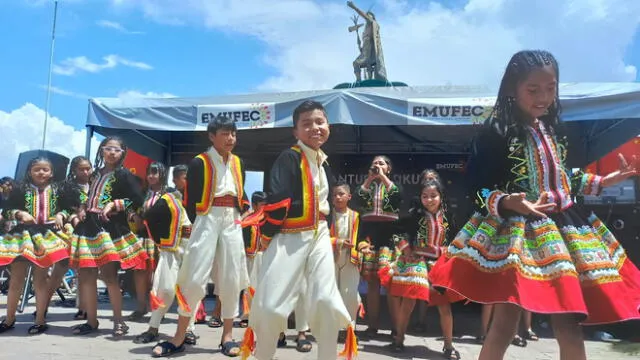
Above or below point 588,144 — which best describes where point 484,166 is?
below

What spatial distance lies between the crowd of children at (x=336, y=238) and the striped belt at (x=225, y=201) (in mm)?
31

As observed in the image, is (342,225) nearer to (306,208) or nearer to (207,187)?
(207,187)

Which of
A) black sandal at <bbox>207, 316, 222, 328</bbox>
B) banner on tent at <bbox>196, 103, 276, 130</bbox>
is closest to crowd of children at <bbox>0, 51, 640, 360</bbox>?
black sandal at <bbox>207, 316, 222, 328</bbox>

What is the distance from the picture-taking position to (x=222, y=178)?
13.3ft

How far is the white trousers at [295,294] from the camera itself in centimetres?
278

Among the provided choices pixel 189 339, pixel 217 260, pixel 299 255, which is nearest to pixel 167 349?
pixel 189 339

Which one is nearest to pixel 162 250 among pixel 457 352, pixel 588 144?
pixel 457 352

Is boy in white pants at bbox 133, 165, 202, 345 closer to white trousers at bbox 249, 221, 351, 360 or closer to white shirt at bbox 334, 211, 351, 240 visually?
white shirt at bbox 334, 211, 351, 240

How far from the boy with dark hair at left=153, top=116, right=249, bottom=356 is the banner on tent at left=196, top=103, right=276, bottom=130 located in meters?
1.86

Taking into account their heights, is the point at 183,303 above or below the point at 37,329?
above

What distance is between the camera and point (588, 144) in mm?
6965

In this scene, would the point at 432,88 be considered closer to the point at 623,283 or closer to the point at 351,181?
the point at 351,181

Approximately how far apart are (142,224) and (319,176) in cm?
239

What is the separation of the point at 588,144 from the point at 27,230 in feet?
21.7
